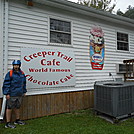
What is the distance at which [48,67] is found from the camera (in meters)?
4.41

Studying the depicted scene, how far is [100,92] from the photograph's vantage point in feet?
13.6

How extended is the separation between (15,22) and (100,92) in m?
3.48

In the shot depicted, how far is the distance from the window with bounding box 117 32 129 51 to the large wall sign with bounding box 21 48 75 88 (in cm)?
289

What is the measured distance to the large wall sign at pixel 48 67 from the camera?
4.10 m

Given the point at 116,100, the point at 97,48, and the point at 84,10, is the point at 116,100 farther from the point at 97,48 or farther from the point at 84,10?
the point at 84,10

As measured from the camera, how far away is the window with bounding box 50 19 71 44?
15.4 feet

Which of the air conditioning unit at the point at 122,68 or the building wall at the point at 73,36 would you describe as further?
the air conditioning unit at the point at 122,68

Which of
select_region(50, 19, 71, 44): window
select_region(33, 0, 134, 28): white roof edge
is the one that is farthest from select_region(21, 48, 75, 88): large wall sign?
select_region(33, 0, 134, 28): white roof edge

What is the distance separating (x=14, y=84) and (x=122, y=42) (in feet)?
17.9

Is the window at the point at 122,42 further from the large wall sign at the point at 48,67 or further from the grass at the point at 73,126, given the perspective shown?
the grass at the point at 73,126

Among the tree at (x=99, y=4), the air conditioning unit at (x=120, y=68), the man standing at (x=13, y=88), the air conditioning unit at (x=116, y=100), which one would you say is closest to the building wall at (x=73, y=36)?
the air conditioning unit at (x=120, y=68)

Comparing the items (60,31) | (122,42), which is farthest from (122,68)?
(60,31)

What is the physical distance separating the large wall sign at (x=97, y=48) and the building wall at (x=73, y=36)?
0.66ft

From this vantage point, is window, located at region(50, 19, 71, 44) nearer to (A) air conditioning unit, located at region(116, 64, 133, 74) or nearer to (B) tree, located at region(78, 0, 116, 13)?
(A) air conditioning unit, located at region(116, 64, 133, 74)
